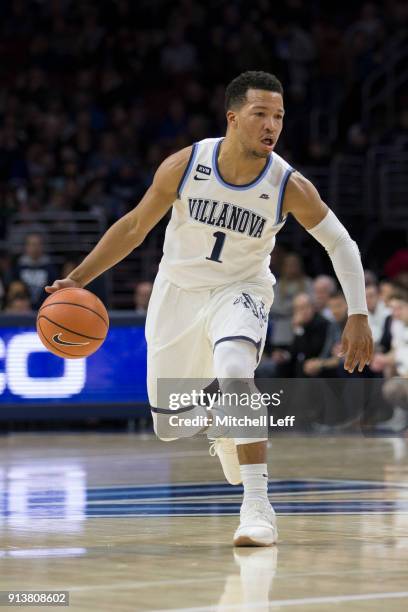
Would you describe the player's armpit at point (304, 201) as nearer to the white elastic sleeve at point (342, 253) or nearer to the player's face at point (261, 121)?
the white elastic sleeve at point (342, 253)

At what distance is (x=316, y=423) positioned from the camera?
14.2 meters

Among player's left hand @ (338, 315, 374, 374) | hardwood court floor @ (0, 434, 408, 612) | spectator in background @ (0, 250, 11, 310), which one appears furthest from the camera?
spectator in background @ (0, 250, 11, 310)

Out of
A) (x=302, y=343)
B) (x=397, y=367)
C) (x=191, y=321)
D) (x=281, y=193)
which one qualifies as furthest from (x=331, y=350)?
(x=281, y=193)

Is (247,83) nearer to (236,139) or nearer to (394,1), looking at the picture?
(236,139)

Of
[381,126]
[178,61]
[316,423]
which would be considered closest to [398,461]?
[316,423]

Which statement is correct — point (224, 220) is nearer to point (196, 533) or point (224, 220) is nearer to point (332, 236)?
point (332, 236)

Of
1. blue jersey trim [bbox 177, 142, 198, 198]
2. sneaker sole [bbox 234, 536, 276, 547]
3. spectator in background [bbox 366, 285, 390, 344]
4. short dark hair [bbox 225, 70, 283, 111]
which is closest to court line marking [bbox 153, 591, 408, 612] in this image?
sneaker sole [bbox 234, 536, 276, 547]

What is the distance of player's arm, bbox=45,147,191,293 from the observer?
645cm

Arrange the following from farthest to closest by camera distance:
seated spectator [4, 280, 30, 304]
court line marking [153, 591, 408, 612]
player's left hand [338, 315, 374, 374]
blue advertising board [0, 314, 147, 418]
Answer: seated spectator [4, 280, 30, 304], blue advertising board [0, 314, 147, 418], player's left hand [338, 315, 374, 374], court line marking [153, 591, 408, 612]

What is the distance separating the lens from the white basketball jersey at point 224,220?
6379mm

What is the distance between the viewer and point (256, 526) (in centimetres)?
582

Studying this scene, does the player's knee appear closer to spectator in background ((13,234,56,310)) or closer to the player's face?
the player's face

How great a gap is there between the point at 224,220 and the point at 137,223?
1.46ft

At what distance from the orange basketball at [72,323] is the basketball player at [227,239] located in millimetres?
84
